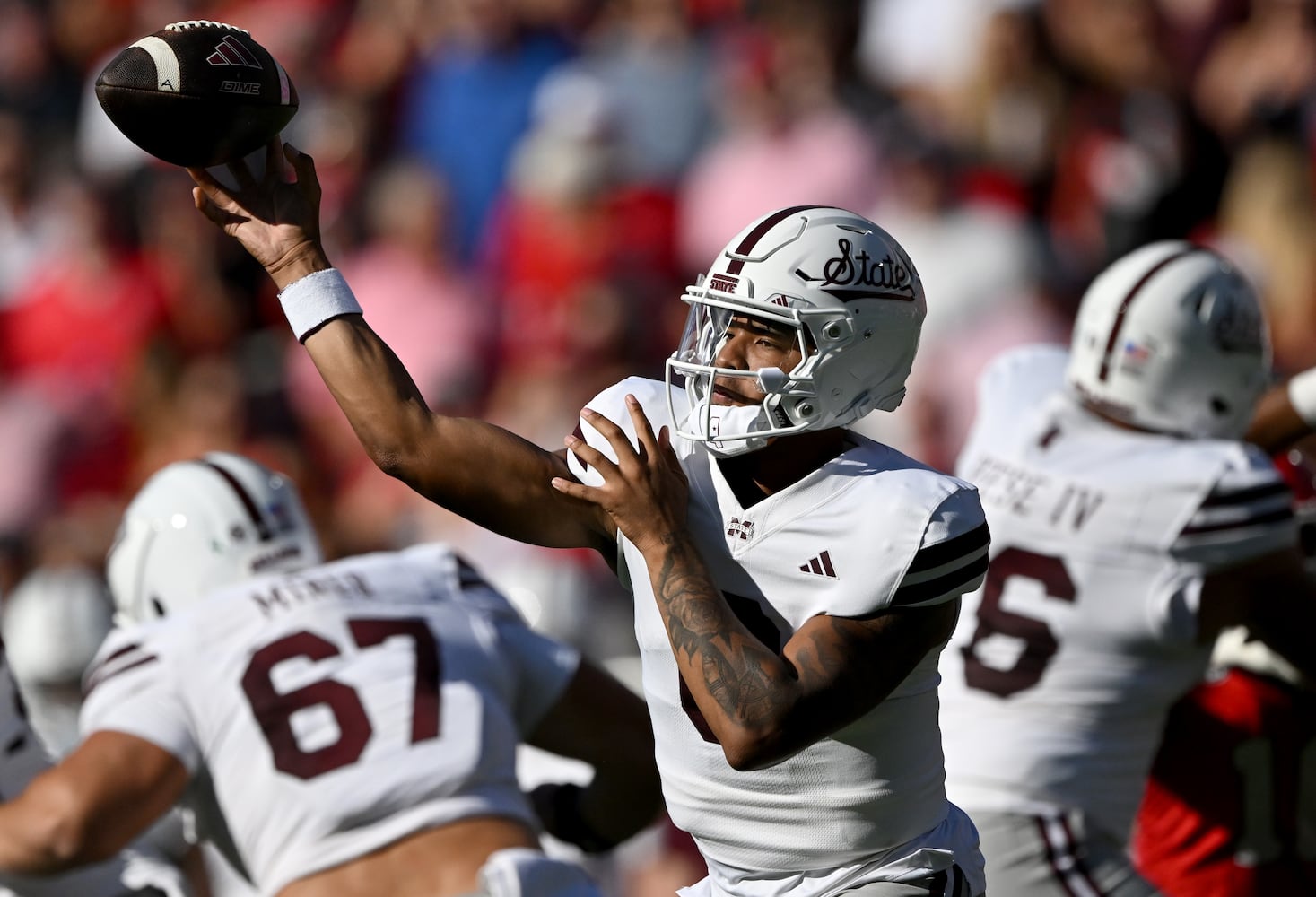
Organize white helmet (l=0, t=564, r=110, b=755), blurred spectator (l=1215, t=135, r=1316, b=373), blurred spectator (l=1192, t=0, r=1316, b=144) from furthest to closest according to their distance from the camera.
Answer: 1. blurred spectator (l=1192, t=0, r=1316, b=144)
2. blurred spectator (l=1215, t=135, r=1316, b=373)
3. white helmet (l=0, t=564, r=110, b=755)

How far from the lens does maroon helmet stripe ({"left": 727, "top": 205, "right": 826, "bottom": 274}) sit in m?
3.23

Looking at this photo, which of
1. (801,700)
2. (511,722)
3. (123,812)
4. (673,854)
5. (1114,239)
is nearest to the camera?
(801,700)

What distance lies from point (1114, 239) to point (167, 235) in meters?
4.81

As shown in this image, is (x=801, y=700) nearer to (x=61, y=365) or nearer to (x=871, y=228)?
(x=871, y=228)

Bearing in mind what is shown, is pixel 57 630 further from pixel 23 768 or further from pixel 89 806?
pixel 89 806

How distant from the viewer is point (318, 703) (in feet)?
14.0

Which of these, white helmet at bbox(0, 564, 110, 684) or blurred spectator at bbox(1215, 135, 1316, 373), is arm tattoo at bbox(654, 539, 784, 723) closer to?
white helmet at bbox(0, 564, 110, 684)

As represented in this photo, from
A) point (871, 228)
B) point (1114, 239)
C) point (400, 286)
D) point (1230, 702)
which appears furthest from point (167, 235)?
point (871, 228)

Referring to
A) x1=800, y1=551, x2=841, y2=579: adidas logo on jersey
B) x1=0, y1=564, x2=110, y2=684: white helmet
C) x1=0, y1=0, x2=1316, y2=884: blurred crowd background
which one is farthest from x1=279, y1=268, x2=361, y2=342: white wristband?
x1=0, y1=0, x2=1316, y2=884: blurred crowd background

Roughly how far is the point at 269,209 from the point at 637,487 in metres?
0.82

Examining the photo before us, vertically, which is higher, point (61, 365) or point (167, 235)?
point (167, 235)

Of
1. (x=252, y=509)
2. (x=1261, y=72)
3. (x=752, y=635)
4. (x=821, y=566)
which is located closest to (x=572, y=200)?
(x=1261, y=72)

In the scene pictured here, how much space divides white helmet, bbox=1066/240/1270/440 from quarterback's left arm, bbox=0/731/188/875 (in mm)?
2542

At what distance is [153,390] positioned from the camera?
9.10m
